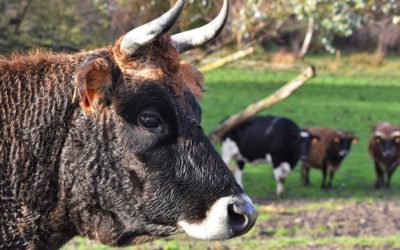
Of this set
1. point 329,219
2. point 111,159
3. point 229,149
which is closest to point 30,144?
point 111,159

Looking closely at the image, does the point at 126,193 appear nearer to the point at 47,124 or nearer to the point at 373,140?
the point at 47,124

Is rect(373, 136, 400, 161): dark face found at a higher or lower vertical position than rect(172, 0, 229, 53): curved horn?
lower

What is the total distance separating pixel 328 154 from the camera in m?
22.6

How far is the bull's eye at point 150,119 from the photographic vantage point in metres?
4.23

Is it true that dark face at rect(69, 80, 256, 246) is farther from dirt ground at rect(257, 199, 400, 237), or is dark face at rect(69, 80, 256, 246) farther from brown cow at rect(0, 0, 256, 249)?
dirt ground at rect(257, 199, 400, 237)

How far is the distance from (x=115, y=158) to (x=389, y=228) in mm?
11105

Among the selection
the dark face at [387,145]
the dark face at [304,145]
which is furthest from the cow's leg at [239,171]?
the dark face at [387,145]

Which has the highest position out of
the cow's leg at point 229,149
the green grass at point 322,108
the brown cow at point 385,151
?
the cow's leg at point 229,149

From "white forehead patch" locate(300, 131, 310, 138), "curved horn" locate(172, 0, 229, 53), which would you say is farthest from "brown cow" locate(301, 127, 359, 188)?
"curved horn" locate(172, 0, 229, 53)

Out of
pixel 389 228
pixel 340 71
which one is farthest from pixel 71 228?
pixel 340 71

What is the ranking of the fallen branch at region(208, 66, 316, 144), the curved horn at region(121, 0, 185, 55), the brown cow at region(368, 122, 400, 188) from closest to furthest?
the curved horn at region(121, 0, 185, 55) < the fallen branch at region(208, 66, 316, 144) < the brown cow at region(368, 122, 400, 188)

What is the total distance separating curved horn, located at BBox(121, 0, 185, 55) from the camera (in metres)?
4.09

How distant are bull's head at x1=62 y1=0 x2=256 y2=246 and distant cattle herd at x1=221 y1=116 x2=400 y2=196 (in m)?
16.0

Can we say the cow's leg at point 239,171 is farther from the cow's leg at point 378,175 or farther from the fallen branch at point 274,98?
the cow's leg at point 378,175
